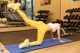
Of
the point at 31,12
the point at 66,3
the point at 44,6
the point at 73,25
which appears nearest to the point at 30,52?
the point at 73,25

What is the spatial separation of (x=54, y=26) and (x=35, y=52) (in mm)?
697

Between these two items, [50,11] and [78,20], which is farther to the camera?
[50,11]

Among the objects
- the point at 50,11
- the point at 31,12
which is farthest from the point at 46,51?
the point at 31,12

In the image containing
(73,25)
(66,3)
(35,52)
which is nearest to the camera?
(35,52)

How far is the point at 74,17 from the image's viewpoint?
213 inches

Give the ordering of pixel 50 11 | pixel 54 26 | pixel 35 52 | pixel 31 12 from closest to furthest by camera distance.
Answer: pixel 35 52 < pixel 54 26 < pixel 50 11 < pixel 31 12

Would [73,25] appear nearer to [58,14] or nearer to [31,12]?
[58,14]

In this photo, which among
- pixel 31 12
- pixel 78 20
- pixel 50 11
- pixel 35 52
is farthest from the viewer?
pixel 31 12

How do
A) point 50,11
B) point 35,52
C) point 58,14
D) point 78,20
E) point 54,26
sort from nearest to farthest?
point 35,52 → point 54,26 → point 78,20 → point 58,14 → point 50,11

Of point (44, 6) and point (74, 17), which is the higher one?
point (44, 6)

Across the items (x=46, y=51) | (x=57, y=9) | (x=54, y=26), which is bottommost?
(x=46, y=51)

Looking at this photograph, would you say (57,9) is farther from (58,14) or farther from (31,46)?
(31,46)

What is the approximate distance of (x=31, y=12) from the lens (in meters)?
8.34

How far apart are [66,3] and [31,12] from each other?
2844 mm
